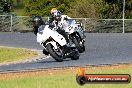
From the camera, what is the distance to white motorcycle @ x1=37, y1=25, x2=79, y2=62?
56.2 feet

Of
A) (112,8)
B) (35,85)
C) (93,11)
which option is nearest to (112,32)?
(93,11)

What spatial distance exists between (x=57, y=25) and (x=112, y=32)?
22791 mm

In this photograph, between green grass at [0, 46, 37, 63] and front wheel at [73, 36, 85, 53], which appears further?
green grass at [0, 46, 37, 63]

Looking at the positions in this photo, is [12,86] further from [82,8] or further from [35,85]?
[82,8]

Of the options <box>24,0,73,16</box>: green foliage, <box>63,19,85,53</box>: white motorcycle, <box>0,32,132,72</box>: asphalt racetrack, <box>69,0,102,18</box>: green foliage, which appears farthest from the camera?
<box>24,0,73,16</box>: green foliage

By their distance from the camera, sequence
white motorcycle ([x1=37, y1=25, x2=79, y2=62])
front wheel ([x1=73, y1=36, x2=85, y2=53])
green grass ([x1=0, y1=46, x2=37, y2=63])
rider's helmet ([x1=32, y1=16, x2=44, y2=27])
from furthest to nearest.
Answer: green grass ([x1=0, y1=46, x2=37, y2=63]), front wheel ([x1=73, y1=36, x2=85, y2=53]), white motorcycle ([x1=37, y1=25, x2=79, y2=62]), rider's helmet ([x1=32, y1=16, x2=44, y2=27])

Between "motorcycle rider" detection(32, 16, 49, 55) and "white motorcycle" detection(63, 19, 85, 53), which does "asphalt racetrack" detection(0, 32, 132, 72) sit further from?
"motorcycle rider" detection(32, 16, 49, 55)

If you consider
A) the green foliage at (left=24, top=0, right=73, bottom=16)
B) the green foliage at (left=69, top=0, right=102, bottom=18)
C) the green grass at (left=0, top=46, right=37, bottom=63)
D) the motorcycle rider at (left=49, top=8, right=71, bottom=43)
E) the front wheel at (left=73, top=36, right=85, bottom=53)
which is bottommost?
the green foliage at (left=24, top=0, right=73, bottom=16)

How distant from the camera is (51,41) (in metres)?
17.4

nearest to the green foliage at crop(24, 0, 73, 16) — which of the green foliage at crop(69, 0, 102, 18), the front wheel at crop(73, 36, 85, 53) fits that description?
the green foliage at crop(69, 0, 102, 18)

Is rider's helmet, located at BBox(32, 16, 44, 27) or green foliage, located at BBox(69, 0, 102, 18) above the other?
rider's helmet, located at BBox(32, 16, 44, 27)

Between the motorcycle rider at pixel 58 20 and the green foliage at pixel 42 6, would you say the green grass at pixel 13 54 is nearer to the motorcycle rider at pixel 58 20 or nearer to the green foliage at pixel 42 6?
the motorcycle rider at pixel 58 20

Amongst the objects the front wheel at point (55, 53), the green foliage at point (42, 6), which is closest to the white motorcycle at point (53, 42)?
the front wheel at point (55, 53)

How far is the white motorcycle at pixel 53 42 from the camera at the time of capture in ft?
56.2
